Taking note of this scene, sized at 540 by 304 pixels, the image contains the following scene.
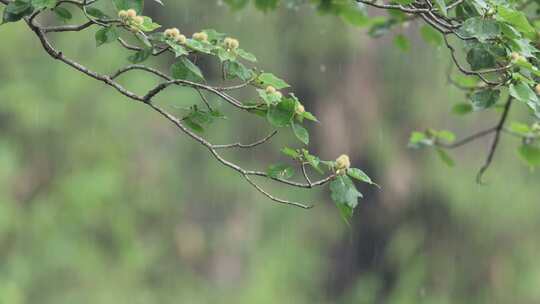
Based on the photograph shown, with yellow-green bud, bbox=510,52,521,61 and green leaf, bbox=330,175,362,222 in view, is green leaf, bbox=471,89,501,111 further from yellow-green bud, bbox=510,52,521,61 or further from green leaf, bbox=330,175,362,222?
green leaf, bbox=330,175,362,222

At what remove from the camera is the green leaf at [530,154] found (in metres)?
2.24

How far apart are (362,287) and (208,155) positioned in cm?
142

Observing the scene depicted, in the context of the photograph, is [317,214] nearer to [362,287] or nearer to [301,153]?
[362,287]

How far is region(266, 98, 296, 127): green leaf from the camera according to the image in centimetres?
139

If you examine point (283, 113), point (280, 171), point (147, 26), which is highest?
point (147, 26)

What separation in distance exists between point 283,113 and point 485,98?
0.41 m

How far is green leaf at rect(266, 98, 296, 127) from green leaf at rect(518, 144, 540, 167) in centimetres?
106

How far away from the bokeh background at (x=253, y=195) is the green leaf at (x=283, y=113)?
4028 millimetres

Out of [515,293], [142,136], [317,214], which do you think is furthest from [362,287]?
[142,136]

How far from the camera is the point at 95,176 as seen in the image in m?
5.47

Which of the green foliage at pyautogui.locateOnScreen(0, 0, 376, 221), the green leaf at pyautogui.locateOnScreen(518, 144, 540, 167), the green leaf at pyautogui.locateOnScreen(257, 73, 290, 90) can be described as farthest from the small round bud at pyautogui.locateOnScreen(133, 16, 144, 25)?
the green leaf at pyautogui.locateOnScreen(518, 144, 540, 167)

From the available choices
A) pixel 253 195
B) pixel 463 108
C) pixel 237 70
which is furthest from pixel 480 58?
pixel 253 195

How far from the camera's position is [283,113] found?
1.39 m

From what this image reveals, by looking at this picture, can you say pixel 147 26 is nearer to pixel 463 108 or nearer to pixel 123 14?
pixel 123 14
